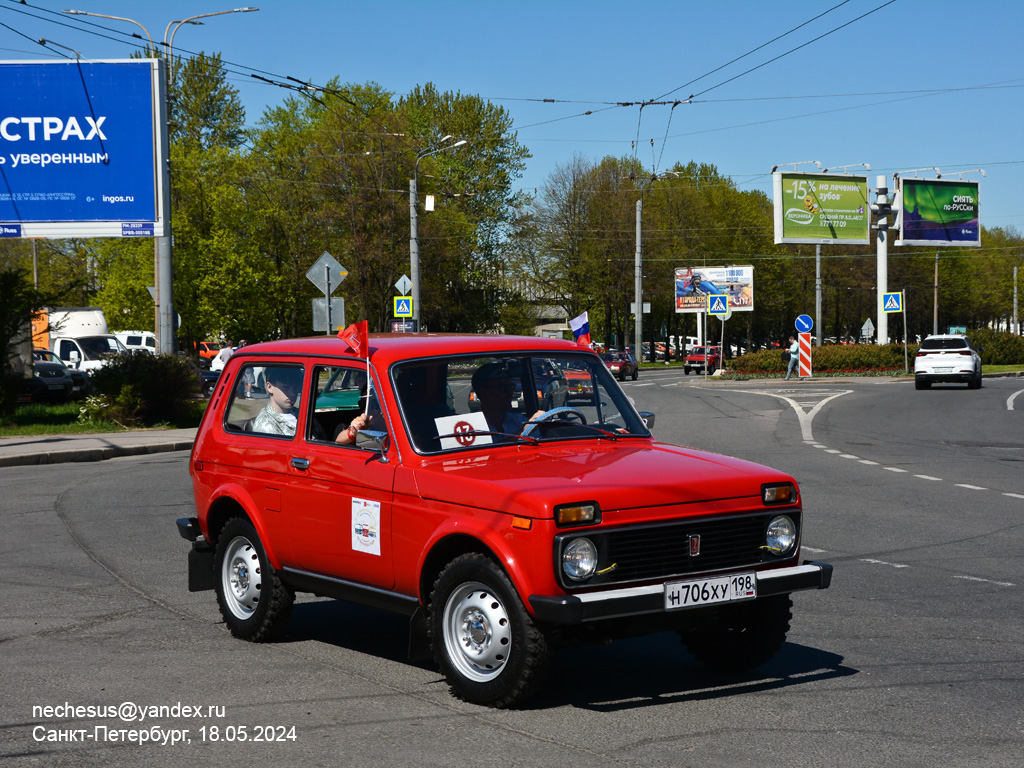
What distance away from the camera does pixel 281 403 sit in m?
6.81

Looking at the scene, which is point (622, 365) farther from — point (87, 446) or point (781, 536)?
point (781, 536)

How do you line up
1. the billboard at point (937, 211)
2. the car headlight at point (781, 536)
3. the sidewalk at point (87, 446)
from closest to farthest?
the car headlight at point (781, 536) → the sidewalk at point (87, 446) → the billboard at point (937, 211)

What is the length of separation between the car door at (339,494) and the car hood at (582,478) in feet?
1.23

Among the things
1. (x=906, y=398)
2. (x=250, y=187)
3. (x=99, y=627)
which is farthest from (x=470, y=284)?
(x=99, y=627)

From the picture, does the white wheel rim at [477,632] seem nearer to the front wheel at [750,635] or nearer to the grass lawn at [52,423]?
the front wheel at [750,635]

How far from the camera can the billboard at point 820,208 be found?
58562 mm

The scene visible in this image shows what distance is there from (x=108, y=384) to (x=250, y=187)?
3625cm

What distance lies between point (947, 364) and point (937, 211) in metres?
24.5

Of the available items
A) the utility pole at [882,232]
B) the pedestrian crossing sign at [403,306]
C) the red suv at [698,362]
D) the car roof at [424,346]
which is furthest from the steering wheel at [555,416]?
the red suv at [698,362]

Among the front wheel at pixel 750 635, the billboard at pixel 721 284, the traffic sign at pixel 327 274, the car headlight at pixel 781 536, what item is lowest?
the front wheel at pixel 750 635

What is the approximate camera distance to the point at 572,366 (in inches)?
258

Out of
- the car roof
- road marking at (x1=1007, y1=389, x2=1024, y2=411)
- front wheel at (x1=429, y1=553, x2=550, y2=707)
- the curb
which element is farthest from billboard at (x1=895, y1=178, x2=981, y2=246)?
front wheel at (x1=429, y1=553, x2=550, y2=707)

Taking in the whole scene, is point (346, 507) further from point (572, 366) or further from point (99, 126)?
point (99, 126)

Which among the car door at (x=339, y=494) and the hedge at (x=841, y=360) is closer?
the car door at (x=339, y=494)
